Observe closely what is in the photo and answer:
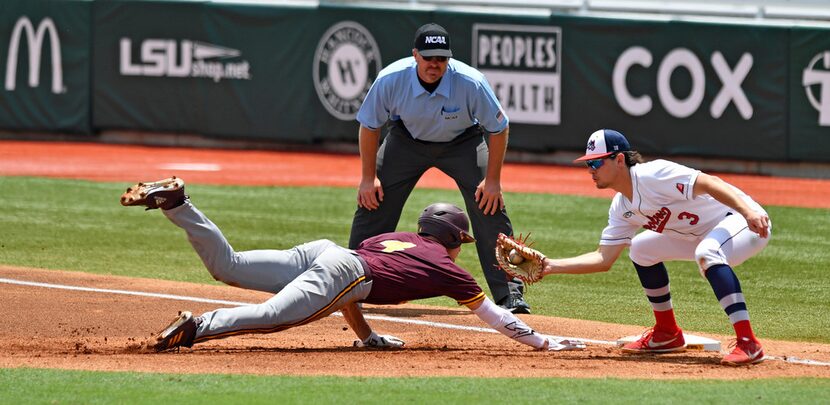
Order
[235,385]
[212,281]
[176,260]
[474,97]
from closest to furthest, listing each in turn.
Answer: [235,385] → [474,97] → [212,281] → [176,260]

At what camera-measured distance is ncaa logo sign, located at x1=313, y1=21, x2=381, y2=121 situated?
65.7 ft

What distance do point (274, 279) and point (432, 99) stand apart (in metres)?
1.89

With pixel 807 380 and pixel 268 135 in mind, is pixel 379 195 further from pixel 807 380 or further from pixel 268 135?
pixel 268 135

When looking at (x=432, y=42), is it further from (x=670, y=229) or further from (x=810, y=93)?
(x=810, y=93)

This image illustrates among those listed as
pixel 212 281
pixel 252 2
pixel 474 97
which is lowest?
pixel 212 281

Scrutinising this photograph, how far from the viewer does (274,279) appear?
283 inches

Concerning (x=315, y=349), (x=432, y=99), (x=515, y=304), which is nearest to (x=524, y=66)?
(x=515, y=304)

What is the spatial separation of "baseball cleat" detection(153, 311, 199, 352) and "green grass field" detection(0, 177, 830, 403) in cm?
51

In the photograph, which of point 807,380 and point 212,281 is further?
point 212,281

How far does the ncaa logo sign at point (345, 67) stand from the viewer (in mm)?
20016

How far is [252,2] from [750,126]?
8351 millimetres

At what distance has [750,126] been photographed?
1802cm

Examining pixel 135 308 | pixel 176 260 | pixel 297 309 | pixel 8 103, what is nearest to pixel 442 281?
pixel 297 309

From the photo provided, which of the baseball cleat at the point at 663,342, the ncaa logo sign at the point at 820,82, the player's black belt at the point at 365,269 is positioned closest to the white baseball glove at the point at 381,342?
the player's black belt at the point at 365,269
